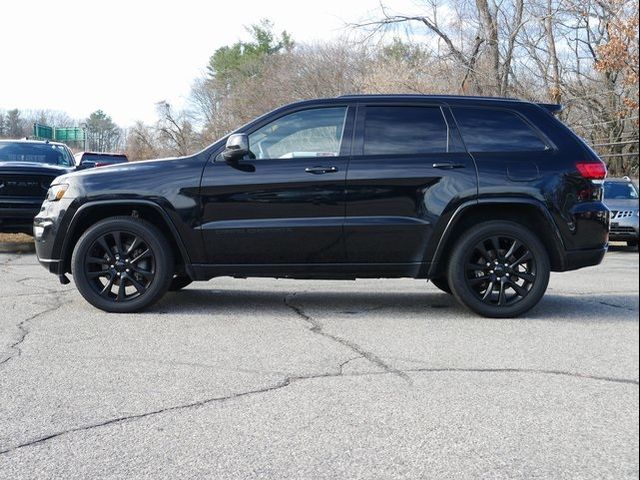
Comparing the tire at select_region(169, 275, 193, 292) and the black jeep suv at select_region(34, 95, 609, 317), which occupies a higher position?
the black jeep suv at select_region(34, 95, 609, 317)

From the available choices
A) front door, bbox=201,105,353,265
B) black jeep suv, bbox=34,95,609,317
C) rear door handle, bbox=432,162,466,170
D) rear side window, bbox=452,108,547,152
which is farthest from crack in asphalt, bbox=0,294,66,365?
rear side window, bbox=452,108,547,152

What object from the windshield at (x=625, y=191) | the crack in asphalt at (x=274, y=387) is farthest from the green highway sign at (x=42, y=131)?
the windshield at (x=625, y=191)

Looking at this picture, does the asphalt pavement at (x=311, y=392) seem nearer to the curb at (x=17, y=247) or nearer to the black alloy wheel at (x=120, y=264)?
the black alloy wheel at (x=120, y=264)

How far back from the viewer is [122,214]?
21.4ft

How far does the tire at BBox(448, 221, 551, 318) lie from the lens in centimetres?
610

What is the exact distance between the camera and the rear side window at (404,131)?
626cm

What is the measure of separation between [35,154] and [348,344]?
1083 centimetres

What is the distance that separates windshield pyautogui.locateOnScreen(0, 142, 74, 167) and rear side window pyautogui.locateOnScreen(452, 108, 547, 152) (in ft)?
31.7

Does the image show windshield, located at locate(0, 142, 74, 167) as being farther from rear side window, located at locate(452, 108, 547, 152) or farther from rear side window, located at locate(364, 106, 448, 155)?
rear side window, located at locate(452, 108, 547, 152)

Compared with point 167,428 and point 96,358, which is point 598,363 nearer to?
point 167,428

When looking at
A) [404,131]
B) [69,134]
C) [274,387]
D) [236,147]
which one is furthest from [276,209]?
[69,134]

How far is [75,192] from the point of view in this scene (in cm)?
634

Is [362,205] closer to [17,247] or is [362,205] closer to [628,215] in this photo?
[628,215]

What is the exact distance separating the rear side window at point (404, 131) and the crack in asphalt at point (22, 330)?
10.8 feet
